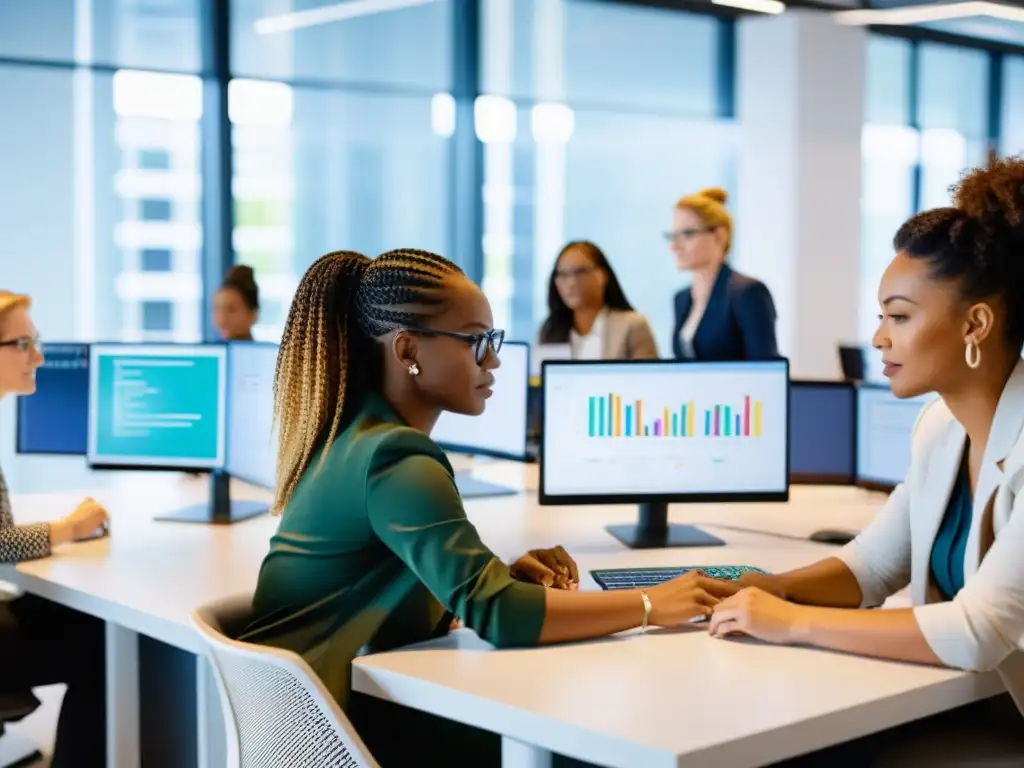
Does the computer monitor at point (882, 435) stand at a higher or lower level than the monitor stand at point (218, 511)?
higher

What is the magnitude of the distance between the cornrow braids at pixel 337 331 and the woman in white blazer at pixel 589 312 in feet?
7.74

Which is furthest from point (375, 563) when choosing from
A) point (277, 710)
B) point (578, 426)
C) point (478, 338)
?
point (578, 426)

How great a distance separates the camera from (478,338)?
1932 mm

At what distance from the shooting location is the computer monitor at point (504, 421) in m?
3.20

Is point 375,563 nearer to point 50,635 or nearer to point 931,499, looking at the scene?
point 931,499

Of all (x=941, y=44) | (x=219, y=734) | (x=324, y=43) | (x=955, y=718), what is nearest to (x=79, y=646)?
(x=219, y=734)

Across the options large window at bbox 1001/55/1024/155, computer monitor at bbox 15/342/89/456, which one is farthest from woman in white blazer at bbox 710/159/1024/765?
large window at bbox 1001/55/1024/155

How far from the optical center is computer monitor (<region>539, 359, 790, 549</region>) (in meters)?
2.78

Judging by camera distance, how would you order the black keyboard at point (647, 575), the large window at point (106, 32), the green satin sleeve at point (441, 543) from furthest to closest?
1. the large window at point (106, 32)
2. the black keyboard at point (647, 575)
3. the green satin sleeve at point (441, 543)

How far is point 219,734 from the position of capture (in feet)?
7.36

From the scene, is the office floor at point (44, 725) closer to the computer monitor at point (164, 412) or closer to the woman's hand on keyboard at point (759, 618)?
the computer monitor at point (164, 412)

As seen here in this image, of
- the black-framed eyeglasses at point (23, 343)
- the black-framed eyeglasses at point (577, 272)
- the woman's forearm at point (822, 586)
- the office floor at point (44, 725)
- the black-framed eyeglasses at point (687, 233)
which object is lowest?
the office floor at point (44, 725)

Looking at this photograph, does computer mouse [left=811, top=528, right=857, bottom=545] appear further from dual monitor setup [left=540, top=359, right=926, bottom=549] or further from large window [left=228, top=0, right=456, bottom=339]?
large window [left=228, top=0, right=456, bottom=339]

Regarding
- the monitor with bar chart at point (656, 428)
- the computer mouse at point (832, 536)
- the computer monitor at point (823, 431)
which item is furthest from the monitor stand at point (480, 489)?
the computer mouse at point (832, 536)
